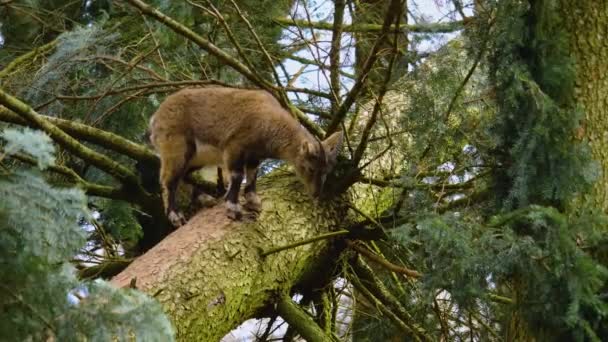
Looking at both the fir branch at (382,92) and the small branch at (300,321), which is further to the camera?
the small branch at (300,321)

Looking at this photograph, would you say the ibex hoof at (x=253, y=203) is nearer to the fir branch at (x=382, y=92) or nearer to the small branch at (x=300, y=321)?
the small branch at (x=300, y=321)

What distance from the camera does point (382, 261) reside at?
6191 mm

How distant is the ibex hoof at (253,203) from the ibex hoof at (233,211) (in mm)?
121

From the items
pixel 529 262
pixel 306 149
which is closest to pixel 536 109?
pixel 529 262

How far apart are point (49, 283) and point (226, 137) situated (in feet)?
13.1

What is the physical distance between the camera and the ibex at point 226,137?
6.59m

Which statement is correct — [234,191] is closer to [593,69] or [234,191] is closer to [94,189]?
[94,189]

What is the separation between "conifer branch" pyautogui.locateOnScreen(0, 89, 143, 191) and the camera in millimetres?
5246

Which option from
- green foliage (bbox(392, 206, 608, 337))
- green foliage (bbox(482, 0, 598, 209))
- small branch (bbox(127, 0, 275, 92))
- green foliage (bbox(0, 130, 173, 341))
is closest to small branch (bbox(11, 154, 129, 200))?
small branch (bbox(127, 0, 275, 92))

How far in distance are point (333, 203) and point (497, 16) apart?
2.23 m

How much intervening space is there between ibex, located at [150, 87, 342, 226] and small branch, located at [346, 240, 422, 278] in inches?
19.7

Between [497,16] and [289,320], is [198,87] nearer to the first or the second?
[289,320]

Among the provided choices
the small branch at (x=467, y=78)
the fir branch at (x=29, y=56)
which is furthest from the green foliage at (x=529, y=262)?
the fir branch at (x=29, y=56)

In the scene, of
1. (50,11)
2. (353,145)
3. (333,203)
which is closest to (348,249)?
(333,203)
